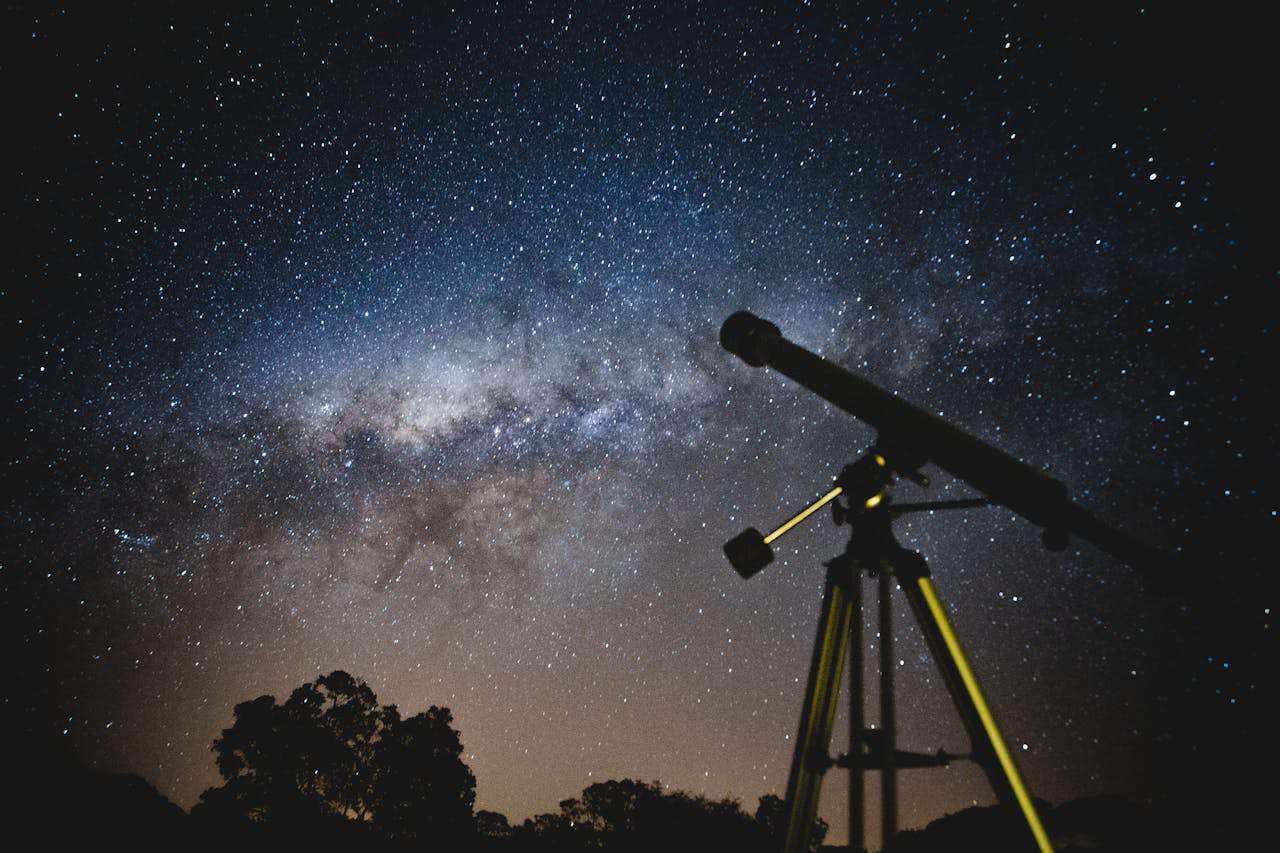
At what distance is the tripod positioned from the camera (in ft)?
5.11

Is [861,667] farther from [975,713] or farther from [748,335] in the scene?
[748,335]

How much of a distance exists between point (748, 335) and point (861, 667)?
158 centimetres

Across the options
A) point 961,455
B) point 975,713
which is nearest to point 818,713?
point 975,713

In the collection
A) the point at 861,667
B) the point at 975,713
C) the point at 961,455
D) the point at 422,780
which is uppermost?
the point at 422,780

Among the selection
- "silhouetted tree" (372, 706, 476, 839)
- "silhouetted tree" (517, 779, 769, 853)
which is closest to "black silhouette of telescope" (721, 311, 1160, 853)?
"silhouetted tree" (372, 706, 476, 839)

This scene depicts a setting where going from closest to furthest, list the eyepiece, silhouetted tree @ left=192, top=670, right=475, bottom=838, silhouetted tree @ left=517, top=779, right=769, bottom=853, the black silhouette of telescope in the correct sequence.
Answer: the black silhouette of telescope < the eyepiece < silhouetted tree @ left=192, top=670, right=475, bottom=838 < silhouetted tree @ left=517, top=779, right=769, bottom=853

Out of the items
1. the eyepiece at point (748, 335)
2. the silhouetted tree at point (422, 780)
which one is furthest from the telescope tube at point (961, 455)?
the silhouetted tree at point (422, 780)

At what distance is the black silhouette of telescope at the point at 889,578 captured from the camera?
1.62m

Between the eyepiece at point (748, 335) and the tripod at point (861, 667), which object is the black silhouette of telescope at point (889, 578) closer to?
the tripod at point (861, 667)

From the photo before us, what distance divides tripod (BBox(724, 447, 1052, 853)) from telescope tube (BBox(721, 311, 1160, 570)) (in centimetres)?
9

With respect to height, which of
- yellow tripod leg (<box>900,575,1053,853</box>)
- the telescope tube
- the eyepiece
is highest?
the eyepiece

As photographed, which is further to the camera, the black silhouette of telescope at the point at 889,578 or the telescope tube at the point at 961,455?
the telescope tube at the point at 961,455

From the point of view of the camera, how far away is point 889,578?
78.2 inches

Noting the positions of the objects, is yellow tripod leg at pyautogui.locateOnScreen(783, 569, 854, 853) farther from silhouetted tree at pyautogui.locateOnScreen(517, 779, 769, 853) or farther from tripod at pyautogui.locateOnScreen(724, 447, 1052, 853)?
silhouetted tree at pyautogui.locateOnScreen(517, 779, 769, 853)
